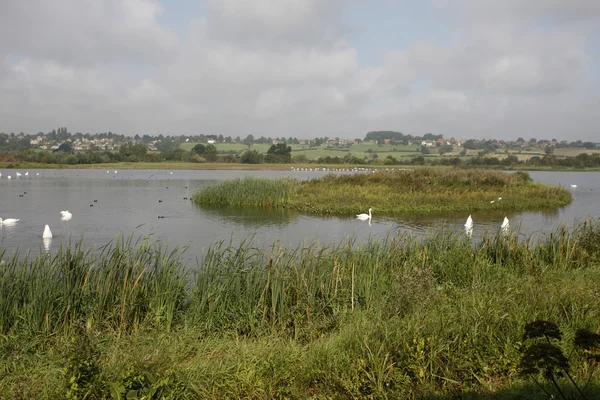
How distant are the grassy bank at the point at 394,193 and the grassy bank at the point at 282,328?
19.3 meters

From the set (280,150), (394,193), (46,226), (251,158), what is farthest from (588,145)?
(46,226)

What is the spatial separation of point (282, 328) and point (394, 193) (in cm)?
2564

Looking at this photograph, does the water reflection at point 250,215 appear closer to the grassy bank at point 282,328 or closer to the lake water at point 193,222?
the lake water at point 193,222

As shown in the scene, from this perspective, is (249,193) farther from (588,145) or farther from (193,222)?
(588,145)

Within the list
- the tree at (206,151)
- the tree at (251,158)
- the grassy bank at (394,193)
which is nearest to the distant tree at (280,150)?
the tree at (251,158)

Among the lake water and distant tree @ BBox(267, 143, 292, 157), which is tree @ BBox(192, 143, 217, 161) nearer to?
distant tree @ BBox(267, 143, 292, 157)

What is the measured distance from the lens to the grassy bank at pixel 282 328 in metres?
4.88

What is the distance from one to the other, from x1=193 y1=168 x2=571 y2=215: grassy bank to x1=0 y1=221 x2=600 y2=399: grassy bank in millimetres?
19284

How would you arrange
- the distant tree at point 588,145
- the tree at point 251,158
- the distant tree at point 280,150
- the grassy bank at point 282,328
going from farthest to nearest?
the distant tree at point 588,145 → the distant tree at point 280,150 → the tree at point 251,158 → the grassy bank at point 282,328

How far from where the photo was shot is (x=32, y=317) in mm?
6855

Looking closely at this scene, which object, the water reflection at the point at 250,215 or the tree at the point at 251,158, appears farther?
the tree at the point at 251,158

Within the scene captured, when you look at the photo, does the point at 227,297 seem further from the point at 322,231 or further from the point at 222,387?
the point at 322,231

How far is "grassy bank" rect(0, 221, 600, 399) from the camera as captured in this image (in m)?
4.88

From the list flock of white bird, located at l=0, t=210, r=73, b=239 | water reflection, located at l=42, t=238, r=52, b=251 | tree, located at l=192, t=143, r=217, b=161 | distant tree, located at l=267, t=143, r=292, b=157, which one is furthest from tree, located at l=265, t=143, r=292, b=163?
water reflection, located at l=42, t=238, r=52, b=251
